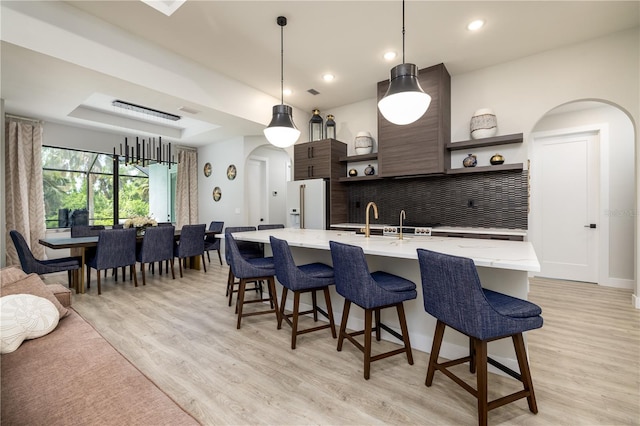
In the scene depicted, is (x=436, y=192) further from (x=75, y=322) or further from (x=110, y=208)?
(x=110, y=208)

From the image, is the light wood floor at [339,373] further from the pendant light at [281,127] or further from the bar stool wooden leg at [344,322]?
the pendant light at [281,127]

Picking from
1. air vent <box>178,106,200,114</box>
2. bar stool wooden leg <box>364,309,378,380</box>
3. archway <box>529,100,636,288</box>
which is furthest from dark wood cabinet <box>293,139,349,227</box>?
bar stool wooden leg <box>364,309,378,380</box>

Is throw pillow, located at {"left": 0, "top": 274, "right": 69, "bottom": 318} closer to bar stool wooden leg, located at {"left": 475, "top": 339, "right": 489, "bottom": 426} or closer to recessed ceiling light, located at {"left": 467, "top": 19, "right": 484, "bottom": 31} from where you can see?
bar stool wooden leg, located at {"left": 475, "top": 339, "right": 489, "bottom": 426}

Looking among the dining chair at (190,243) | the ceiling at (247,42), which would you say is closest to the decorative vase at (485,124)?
the ceiling at (247,42)

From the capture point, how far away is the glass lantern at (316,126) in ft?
17.7

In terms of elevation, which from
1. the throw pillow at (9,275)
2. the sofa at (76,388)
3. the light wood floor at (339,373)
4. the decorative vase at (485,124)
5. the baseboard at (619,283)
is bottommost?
the light wood floor at (339,373)

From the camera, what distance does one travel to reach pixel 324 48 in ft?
11.5

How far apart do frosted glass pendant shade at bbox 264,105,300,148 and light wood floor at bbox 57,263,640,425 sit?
184 centimetres

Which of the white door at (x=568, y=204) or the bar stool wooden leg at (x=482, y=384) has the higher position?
the white door at (x=568, y=204)

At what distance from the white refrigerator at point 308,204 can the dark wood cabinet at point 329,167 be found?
128mm

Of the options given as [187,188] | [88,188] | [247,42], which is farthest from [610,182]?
[88,188]

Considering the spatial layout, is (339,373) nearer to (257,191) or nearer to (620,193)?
(620,193)

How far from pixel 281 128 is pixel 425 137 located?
86.6 inches

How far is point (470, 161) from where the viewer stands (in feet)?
13.0
